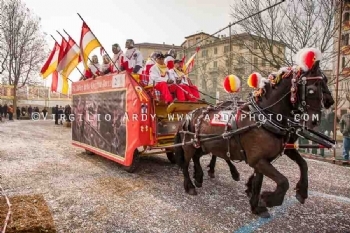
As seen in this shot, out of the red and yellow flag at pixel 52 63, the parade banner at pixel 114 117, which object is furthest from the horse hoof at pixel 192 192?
the red and yellow flag at pixel 52 63

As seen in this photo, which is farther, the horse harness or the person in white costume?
the person in white costume

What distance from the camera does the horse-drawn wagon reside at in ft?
20.4

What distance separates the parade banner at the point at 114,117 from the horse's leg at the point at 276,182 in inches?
117

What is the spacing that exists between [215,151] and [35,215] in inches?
116

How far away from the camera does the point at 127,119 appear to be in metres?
6.48

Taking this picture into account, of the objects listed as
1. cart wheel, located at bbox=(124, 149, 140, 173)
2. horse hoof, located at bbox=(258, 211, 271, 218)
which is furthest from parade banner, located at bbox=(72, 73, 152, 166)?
horse hoof, located at bbox=(258, 211, 271, 218)

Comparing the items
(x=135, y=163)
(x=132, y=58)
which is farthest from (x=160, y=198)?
(x=132, y=58)

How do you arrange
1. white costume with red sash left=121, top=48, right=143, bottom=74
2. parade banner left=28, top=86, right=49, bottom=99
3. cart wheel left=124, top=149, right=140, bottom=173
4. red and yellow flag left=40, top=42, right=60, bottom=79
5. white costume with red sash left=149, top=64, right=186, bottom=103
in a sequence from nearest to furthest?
white costume with red sash left=149, top=64, right=186, bottom=103 < cart wheel left=124, top=149, right=140, bottom=173 < white costume with red sash left=121, top=48, right=143, bottom=74 < red and yellow flag left=40, top=42, right=60, bottom=79 < parade banner left=28, top=86, right=49, bottom=99

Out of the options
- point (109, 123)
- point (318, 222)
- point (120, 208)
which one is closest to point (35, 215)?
point (120, 208)

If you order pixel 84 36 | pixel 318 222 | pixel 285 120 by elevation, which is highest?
pixel 84 36

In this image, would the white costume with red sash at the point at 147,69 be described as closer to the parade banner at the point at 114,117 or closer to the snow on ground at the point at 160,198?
the parade banner at the point at 114,117

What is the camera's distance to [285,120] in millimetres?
3873

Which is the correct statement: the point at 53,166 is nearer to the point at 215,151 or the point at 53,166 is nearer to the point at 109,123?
the point at 109,123

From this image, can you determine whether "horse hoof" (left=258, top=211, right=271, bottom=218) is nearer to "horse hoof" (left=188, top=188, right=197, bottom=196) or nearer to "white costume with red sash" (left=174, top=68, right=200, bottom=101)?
"horse hoof" (left=188, top=188, right=197, bottom=196)
